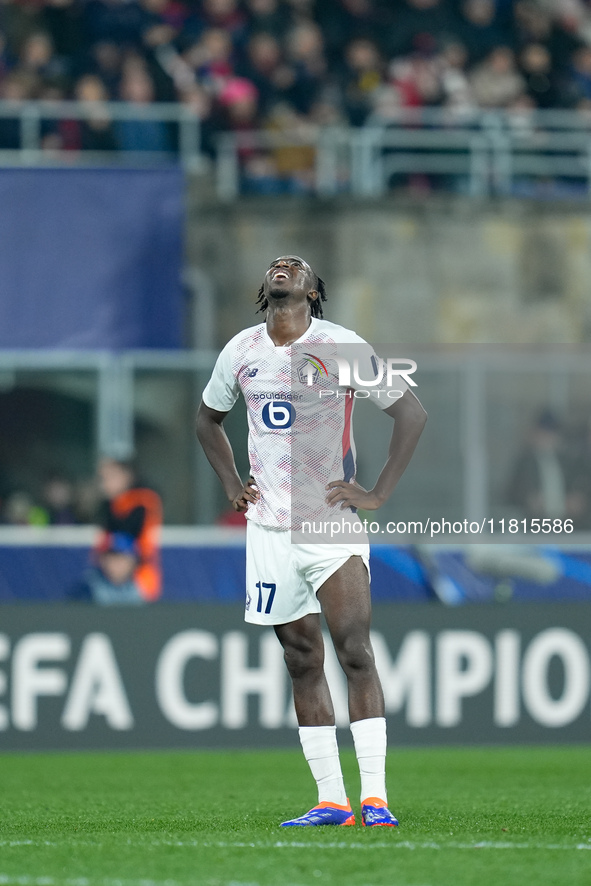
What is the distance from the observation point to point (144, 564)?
37.6ft

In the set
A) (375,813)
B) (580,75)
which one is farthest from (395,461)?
(580,75)

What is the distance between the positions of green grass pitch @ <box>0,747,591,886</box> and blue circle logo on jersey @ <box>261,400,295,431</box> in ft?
5.05

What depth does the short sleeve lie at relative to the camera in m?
6.36

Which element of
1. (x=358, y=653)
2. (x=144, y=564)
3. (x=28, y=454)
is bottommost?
(x=358, y=653)

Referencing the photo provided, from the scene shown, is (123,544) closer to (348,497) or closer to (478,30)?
(348,497)

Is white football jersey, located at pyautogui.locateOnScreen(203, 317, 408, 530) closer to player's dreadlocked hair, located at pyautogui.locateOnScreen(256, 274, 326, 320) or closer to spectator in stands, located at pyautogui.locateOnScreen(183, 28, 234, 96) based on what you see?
player's dreadlocked hair, located at pyautogui.locateOnScreen(256, 274, 326, 320)

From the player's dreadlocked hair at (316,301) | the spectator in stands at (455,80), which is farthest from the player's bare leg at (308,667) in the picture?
the spectator in stands at (455,80)

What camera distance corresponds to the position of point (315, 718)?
6207 millimetres

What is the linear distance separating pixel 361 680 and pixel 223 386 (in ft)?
4.25

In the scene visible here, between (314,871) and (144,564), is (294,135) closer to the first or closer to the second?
(144,564)

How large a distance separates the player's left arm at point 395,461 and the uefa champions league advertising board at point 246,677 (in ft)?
14.4

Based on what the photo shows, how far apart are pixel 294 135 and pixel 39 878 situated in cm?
1079

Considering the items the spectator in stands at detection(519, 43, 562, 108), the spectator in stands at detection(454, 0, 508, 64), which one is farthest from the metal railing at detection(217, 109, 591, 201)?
the spectator in stands at detection(454, 0, 508, 64)

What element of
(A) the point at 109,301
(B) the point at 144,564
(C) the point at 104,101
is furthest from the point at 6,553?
(C) the point at 104,101
